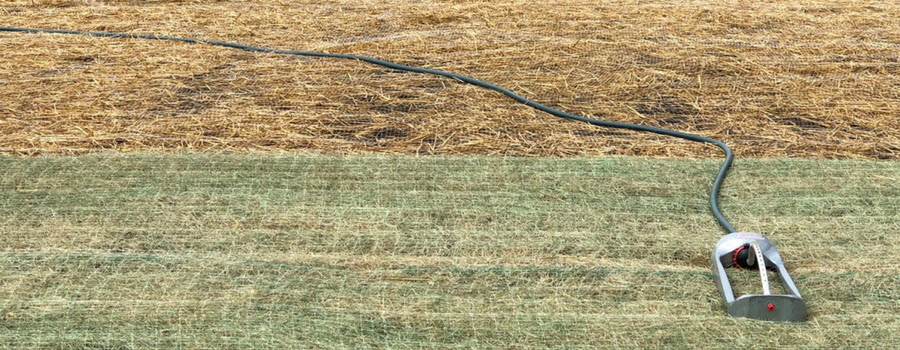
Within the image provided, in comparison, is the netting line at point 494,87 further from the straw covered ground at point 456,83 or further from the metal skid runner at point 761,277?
the metal skid runner at point 761,277

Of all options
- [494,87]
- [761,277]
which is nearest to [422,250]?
[761,277]

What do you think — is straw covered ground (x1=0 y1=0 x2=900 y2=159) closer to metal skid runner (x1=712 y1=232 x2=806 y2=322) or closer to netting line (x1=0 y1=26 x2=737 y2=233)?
netting line (x1=0 y1=26 x2=737 y2=233)

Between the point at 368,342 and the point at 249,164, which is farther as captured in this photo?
the point at 249,164

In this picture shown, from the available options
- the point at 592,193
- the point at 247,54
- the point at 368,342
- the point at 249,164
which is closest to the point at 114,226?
the point at 249,164

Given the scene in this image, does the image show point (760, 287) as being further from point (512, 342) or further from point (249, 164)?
point (249, 164)

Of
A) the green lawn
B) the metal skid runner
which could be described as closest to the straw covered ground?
the green lawn

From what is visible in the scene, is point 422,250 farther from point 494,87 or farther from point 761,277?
point 494,87

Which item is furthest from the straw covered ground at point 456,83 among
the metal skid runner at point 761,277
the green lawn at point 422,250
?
the metal skid runner at point 761,277
